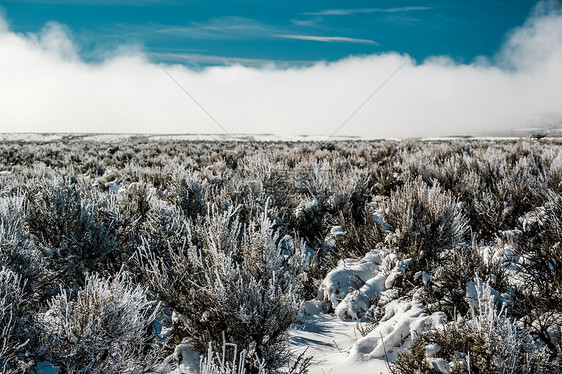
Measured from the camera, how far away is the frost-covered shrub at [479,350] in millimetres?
1899

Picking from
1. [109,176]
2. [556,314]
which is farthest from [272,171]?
[109,176]

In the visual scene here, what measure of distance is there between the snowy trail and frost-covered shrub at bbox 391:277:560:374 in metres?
0.27

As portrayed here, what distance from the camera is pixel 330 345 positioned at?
3117 mm

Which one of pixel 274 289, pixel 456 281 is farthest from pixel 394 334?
pixel 274 289

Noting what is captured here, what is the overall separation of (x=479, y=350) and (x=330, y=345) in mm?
1416

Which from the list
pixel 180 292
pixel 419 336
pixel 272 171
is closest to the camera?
pixel 419 336

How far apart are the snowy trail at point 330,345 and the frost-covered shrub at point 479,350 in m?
0.27

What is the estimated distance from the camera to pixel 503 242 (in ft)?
13.6

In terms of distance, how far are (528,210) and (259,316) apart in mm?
4749

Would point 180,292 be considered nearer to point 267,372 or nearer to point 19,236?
point 267,372

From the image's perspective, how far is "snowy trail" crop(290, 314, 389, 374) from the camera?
104 inches

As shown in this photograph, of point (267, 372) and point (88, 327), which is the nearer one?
point (88, 327)

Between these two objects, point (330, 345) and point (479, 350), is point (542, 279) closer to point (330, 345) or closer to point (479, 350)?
point (479, 350)

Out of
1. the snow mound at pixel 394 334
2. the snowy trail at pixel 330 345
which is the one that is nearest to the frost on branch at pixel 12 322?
the snowy trail at pixel 330 345
